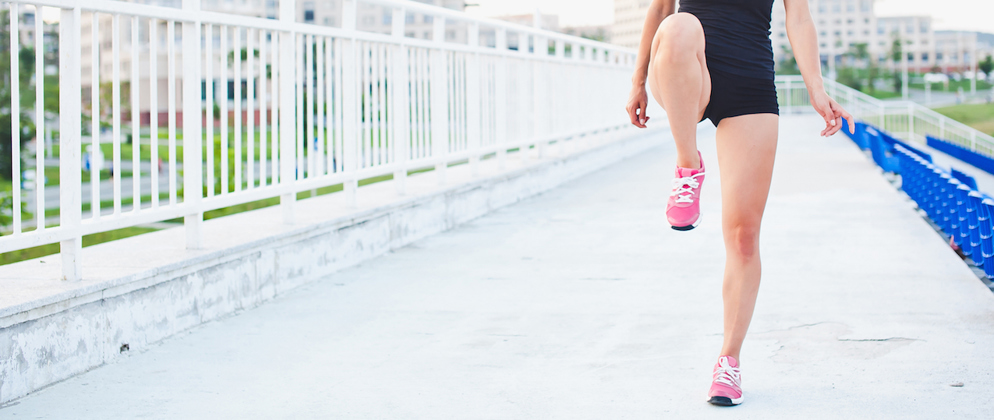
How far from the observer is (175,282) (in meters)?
4.14

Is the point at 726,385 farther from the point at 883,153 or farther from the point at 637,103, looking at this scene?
the point at 883,153

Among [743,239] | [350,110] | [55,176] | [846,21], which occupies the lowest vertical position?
[55,176]

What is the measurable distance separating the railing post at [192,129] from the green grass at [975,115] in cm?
10953

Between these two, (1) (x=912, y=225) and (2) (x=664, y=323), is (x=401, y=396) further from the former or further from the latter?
(1) (x=912, y=225)

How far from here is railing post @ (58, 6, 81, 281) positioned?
3.52m

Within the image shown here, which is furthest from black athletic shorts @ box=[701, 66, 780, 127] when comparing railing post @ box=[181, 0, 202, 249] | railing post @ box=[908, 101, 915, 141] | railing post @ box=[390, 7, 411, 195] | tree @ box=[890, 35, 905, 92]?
tree @ box=[890, 35, 905, 92]

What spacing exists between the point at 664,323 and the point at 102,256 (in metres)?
2.45

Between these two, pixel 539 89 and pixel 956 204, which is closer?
pixel 956 204

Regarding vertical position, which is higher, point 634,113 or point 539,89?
point 539,89

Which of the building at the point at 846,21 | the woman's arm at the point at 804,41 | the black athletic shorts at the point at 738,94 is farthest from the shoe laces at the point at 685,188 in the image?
the building at the point at 846,21

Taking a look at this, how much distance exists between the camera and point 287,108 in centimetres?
531

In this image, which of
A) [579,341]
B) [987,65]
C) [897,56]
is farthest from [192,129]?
[987,65]

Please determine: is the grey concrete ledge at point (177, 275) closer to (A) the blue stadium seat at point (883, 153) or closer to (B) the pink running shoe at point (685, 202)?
(B) the pink running shoe at point (685, 202)

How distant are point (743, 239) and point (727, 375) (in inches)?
17.0
